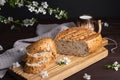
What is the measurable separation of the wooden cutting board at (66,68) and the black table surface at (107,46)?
2cm

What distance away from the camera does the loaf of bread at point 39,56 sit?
131cm

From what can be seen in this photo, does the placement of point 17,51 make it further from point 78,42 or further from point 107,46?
point 107,46

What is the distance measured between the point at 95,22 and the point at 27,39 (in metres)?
0.42

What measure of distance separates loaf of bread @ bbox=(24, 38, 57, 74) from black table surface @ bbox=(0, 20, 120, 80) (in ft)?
0.40

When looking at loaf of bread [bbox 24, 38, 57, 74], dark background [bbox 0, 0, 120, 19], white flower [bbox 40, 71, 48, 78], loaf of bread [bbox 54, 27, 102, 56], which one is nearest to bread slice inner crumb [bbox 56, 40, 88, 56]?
loaf of bread [bbox 54, 27, 102, 56]

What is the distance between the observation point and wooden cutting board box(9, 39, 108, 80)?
1311 mm

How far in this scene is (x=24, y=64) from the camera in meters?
1.41

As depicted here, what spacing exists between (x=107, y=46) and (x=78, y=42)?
10.1 inches

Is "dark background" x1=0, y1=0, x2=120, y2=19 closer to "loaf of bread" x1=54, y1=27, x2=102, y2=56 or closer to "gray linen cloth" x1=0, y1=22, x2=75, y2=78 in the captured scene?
"gray linen cloth" x1=0, y1=22, x2=75, y2=78

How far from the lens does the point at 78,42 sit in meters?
1.48

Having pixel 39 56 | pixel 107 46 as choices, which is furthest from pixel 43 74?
pixel 107 46

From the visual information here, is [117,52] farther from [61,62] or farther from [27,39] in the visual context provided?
[27,39]

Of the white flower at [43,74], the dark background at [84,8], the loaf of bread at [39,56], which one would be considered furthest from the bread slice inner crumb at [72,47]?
the dark background at [84,8]

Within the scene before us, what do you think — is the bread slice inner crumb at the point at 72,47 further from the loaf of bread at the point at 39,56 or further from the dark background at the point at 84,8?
the dark background at the point at 84,8
